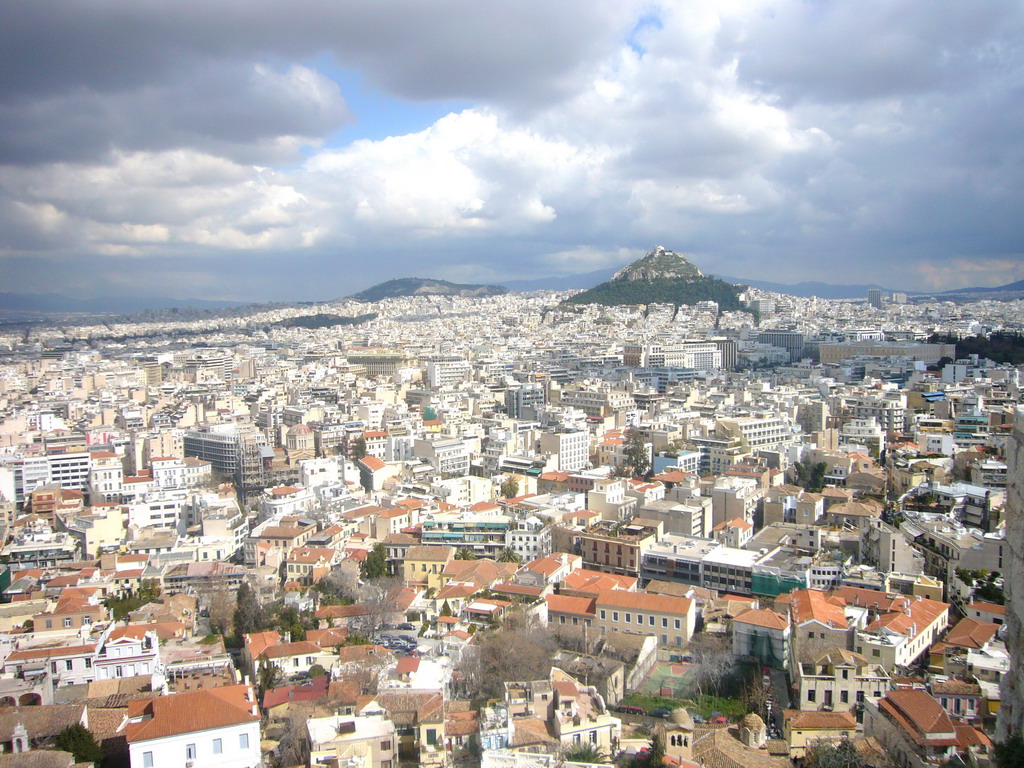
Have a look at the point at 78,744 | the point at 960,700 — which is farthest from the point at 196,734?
the point at 960,700

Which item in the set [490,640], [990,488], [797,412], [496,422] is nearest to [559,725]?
[490,640]

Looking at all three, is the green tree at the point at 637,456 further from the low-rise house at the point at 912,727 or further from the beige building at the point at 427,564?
the low-rise house at the point at 912,727

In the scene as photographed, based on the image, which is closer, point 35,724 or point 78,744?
point 78,744

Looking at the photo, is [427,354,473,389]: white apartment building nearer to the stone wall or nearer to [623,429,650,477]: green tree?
[623,429,650,477]: green tree

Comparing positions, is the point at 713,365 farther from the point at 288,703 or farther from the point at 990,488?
the point at 288,703

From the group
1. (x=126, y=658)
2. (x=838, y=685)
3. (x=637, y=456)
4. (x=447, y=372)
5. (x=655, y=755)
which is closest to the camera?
(x=655, y=755)

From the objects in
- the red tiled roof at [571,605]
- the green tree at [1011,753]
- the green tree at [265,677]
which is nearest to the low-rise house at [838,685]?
the red tiled roof at [571,605]

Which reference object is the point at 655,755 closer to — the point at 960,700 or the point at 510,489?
the point at 960,700
